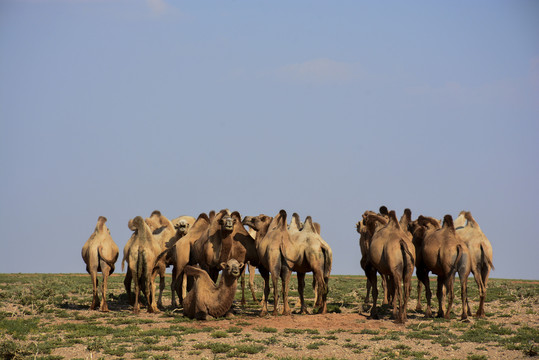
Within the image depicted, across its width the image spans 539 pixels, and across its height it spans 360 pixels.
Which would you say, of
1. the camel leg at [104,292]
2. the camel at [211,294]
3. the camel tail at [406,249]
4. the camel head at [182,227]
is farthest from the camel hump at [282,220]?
the camel leg at [104,292]

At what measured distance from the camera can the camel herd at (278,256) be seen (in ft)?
63.8

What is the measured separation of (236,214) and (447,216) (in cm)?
655

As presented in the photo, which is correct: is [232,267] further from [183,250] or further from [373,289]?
[373,289]

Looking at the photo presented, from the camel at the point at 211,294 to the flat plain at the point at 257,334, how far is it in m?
0.34

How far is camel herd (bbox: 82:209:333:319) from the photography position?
19.5 meters

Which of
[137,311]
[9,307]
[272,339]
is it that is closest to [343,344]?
[272,339]

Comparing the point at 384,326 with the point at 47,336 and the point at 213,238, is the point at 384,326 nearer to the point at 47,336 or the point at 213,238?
the point at 213,238

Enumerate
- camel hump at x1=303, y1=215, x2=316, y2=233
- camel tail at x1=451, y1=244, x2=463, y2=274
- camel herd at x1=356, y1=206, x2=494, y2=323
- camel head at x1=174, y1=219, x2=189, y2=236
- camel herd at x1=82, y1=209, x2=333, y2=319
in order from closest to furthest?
1. camel herd at x1=356, y1=206, x2=494, y2=323
2. camel herd at x1=82, y1=209, x2=333, y2=319
3. camel tail at x1=451, y1=244, x2=463, y2=274
4. camel hump at x1=303, y1=215, x2=316, y2=233
5. camel head at x1=174, y1=219, x2=189, y2=236

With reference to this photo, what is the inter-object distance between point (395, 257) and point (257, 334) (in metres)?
4.68

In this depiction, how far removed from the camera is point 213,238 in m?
20.7

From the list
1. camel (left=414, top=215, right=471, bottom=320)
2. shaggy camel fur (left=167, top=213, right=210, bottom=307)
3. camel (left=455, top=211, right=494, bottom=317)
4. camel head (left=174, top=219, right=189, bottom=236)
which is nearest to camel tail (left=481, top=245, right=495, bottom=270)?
camel (left=455, top=211, right=494, bottom=317)

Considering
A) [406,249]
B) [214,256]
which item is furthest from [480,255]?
[214,256]

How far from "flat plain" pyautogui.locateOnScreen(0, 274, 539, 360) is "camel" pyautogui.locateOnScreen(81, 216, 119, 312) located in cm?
78

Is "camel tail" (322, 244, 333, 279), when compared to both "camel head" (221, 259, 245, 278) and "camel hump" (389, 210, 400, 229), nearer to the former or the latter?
"camel hump" (389, 210, 400, 229)
